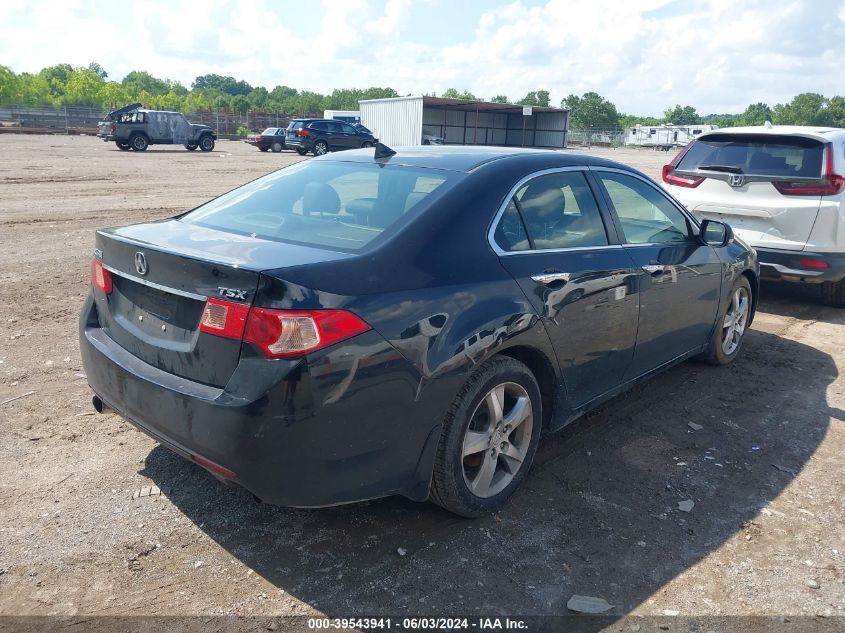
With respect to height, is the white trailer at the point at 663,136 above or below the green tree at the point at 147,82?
below

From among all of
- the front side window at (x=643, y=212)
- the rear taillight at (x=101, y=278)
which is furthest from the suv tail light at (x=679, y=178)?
the rear taillight at (x=101, y=278)

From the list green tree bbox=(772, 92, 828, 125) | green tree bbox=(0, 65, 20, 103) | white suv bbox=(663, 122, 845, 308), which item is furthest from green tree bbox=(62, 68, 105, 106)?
green tree bbox=(772, 92, 828, 125)

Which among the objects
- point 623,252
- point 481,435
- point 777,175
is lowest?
point 481,435

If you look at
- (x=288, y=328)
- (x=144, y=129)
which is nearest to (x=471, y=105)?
(x=144, y=129)

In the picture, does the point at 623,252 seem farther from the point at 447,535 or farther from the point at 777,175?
the point at 777,175

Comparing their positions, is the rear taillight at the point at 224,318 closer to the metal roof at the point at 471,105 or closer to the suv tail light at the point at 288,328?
the suv tail light at the point at 288,328

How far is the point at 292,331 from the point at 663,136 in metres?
108

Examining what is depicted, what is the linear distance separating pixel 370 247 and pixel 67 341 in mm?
3731

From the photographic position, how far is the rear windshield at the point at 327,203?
10.3 feet

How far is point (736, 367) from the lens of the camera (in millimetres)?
5590

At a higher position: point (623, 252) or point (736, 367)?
point (623, 252)

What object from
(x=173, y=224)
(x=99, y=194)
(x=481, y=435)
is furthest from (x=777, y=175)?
(x=99, y=194)

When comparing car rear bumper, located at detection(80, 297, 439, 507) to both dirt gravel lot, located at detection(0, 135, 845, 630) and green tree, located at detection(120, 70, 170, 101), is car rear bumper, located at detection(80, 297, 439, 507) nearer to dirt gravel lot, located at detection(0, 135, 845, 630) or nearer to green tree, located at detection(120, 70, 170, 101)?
dirt gravel lot, located at detection(0, 135, 845, 630)

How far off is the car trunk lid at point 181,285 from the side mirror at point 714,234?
3.10m
